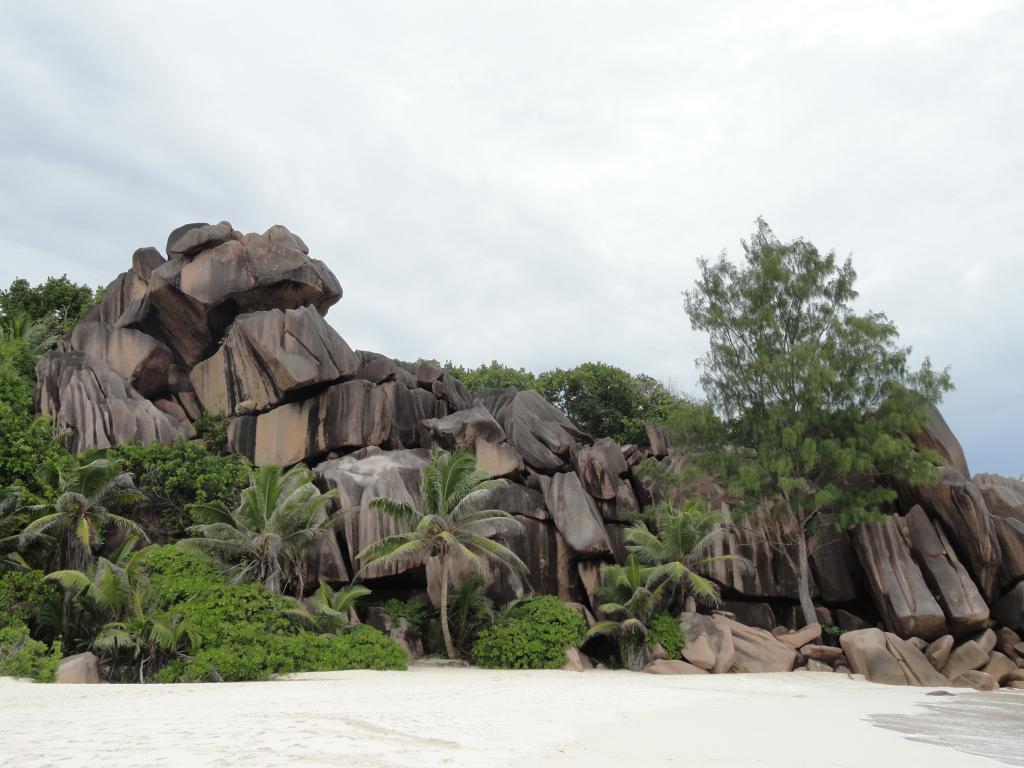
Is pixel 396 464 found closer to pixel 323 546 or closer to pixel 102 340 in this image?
pixel 323 546

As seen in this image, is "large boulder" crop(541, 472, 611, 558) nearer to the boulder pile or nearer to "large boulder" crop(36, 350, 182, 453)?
the boulder pile

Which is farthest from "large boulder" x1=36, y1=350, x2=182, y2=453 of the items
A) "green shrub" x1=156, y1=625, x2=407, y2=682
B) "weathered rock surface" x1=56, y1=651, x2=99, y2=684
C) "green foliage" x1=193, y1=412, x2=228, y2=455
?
"green shrub" x1=156, y1=625, x2=407, y2=682

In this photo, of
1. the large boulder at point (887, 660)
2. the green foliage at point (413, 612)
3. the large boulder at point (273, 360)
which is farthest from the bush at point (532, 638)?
the large boulder at point (273, 360)

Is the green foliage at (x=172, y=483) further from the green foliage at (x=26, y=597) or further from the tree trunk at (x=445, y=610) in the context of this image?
the tree trunk at (x=445, y=610)

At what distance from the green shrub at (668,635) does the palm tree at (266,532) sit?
1020 centimetres

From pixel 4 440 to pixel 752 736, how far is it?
77.0ft

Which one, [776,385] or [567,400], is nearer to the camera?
[776,385]

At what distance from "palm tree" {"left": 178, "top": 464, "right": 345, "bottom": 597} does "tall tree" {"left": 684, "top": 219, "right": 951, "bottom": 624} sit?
13.8 meters

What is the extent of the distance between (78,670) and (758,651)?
17542 millimetres

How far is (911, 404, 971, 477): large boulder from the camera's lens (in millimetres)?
27453

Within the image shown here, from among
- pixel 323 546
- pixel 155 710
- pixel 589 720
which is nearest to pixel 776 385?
pixel 323 546

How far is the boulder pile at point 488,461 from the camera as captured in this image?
23562 mm

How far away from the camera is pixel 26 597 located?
763 inches

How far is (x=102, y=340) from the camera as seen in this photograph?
1244 inches
